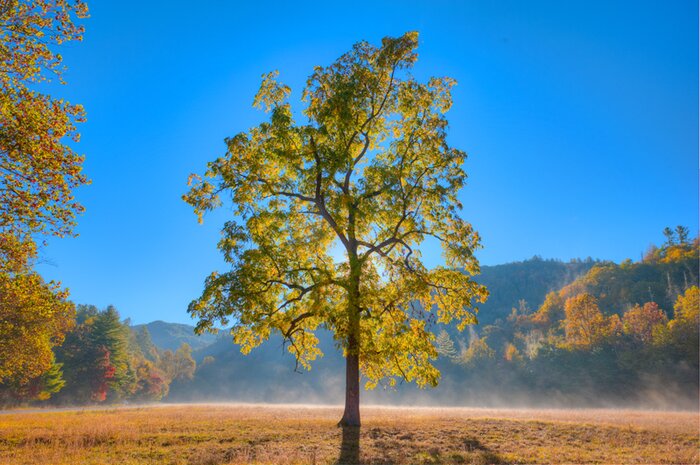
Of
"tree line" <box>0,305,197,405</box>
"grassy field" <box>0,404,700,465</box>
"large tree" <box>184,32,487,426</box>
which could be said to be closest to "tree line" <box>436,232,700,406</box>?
"grassy field" <box>0,404,700,465</box>

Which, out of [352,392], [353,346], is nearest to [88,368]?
[352,392]

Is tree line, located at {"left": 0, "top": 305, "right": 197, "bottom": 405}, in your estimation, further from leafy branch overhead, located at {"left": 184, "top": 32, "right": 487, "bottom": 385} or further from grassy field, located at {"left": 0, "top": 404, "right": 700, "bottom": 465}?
leafy branch overhead, located at {"left": 184, "top": 32, "right": 487, "bottom": 385}

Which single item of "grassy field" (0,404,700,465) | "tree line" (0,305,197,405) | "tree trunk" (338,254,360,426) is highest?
"tree trunk" (338,254,360,426)

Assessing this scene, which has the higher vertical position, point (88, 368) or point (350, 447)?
point (350, 447)

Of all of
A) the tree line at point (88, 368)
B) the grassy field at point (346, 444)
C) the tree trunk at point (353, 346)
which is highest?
the tree trunk at point (353, 346)

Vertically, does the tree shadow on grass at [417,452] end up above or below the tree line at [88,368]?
above

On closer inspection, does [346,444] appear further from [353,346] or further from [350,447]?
[353,346]

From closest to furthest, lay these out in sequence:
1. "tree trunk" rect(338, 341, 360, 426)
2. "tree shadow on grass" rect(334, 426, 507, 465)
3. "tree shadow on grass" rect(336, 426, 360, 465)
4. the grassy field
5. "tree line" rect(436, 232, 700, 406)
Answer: "tree shadow on grass" rect(336, 426, 360, 465), "tree shadow on grass" rect(334, 426, 507, 465), the grassy field, "tree trunk" rect(338, 341, 360, 426), "tree line" rect(436, 232, 700, 406)

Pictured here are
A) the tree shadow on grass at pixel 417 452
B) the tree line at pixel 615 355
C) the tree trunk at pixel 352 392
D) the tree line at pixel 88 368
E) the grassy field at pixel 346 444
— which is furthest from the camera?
the tree line at pixel 615 355

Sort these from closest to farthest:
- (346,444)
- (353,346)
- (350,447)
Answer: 1. (350,447)
2. (346,444)
3. (353,346)

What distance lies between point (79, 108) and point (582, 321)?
93370 millimetres

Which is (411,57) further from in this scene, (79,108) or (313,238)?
(79,108)

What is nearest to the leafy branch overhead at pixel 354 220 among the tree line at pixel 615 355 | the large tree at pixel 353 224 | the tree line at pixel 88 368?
the large tree at pixel 353 224

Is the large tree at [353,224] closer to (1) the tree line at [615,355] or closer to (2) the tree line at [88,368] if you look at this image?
(2) the tree line at [88,368]
